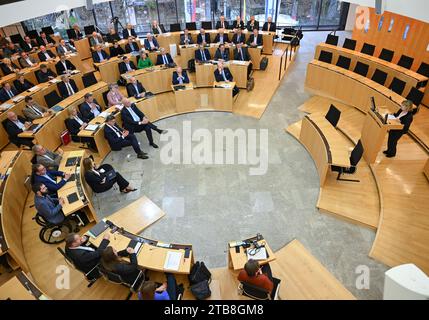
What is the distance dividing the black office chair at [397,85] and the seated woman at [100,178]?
8.44m

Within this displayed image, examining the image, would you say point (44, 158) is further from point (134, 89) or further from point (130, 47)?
point (130, 47)

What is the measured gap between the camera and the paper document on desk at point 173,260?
509 centimetres

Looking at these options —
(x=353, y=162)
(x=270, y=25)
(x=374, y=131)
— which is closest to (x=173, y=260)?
(x=353, y=162)

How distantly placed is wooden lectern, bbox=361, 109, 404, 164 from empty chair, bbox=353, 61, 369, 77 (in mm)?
3108

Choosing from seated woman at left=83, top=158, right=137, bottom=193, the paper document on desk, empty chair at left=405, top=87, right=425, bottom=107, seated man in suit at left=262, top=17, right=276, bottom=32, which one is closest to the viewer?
the paper document on desk

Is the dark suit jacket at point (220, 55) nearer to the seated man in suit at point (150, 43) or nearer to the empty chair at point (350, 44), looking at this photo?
the seated man in suit at point (150, 43)

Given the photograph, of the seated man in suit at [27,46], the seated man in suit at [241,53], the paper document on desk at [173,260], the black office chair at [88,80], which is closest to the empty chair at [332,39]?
the seated man in suit at [241,53]

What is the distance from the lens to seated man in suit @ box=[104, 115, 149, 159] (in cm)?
834

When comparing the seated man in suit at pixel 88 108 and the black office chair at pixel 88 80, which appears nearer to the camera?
the seated man in suit at pixel 88 108

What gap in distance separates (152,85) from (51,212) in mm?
6719

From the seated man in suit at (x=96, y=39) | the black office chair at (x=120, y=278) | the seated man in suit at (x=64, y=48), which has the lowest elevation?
the black office chair at (x=120, y=278)

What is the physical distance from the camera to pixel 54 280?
5.79 m

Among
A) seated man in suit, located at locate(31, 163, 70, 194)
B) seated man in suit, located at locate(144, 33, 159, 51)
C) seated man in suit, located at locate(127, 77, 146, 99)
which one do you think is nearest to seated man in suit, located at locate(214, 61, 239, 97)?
seated man in suit, located at locate(127, 77, 146, 99)

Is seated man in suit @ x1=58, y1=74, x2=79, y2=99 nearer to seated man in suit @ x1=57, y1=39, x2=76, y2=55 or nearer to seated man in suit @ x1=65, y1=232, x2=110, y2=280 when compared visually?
seated man in suit @ x1=57, y1=39, x2=76, y2=55
